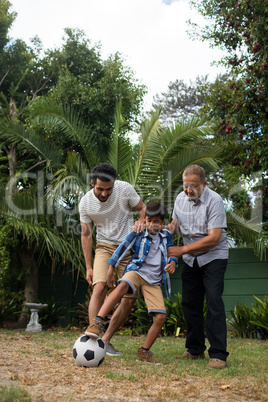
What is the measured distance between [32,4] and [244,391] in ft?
Result: 54.0

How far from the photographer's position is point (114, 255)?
14.9 ft

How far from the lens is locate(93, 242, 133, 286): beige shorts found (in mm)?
4715

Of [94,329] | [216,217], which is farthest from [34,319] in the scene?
[216,217]

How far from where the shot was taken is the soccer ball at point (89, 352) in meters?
3.93

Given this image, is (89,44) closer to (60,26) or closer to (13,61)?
(60,26)

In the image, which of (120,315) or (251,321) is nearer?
(120,315)

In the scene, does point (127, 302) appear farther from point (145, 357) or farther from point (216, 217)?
point (216, 217)

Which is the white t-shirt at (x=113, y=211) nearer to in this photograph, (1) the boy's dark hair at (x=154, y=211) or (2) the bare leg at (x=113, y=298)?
(1) the boy's dark hair at (x=154, y=211)

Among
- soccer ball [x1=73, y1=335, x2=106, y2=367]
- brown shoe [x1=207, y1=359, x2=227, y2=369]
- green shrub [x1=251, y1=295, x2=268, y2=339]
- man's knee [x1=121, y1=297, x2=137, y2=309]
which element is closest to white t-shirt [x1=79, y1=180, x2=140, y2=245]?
man's knee [x1=121, y1=297, x2=137, y2=309]

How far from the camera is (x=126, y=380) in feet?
11.5

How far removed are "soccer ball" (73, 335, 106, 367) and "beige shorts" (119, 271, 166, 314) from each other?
68 centimetres

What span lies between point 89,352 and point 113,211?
5.05ft

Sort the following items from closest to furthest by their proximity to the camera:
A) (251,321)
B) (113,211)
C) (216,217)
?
(216,217) → (113,211) → (251,321)

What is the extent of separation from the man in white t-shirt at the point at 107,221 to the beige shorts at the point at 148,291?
0.20 meters
